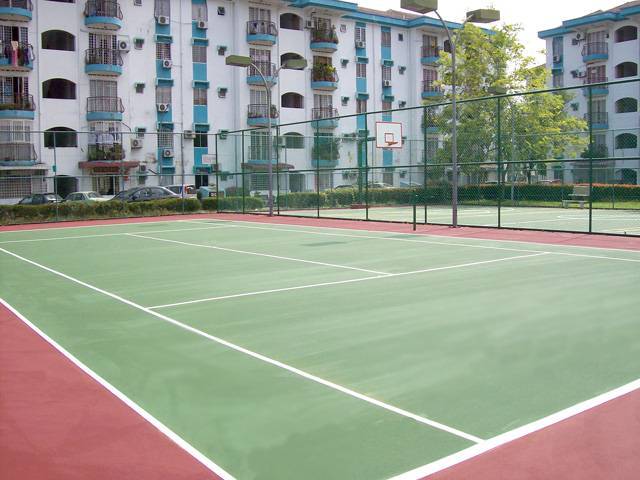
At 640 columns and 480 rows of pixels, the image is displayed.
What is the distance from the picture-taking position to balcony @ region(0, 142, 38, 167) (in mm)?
41781

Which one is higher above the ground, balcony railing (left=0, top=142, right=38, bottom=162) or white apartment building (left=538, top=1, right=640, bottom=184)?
white apartment building (left=538, top=1, right=640, bottom=184)

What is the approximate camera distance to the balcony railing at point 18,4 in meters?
42.5

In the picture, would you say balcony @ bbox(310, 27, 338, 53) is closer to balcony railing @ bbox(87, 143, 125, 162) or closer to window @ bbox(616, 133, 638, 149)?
balcony railing @ bbox(87, 143, 125, 162)

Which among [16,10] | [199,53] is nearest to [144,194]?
[16,10]

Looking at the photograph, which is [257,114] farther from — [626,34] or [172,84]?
[626,34]

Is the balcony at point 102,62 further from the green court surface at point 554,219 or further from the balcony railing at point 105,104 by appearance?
the green court surface at point 554,219

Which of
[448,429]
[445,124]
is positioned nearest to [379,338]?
[448,429]

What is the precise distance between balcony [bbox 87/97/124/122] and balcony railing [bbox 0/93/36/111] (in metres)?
3.47

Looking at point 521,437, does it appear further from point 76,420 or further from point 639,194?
point 639,194

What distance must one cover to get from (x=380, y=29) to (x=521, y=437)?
57.8 metres

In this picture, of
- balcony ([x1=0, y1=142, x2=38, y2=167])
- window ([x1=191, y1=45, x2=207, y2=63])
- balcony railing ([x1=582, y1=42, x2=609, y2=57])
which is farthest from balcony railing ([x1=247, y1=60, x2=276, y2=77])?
balcony railing ([x1=582, y1=42, x2=609, y2=57])

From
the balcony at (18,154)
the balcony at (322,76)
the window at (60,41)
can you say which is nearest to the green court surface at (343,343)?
the balcony at (18,154)

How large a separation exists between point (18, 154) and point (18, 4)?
888 cm

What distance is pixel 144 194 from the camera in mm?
34281
